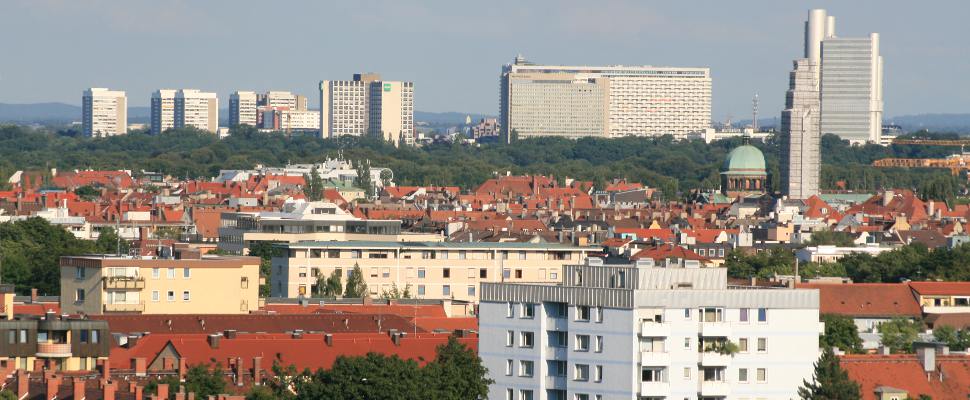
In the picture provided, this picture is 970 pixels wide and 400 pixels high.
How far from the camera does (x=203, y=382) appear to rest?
48.3 metres

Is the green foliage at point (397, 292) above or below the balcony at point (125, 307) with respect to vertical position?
below

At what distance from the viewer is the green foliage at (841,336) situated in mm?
64062

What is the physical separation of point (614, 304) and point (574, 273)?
386 cm

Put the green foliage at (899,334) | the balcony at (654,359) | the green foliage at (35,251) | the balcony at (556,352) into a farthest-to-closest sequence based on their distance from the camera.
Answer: the green foliage at (35,251), the green foliage at (899,334), the balcony at (556,352), the balcony at (654,359)

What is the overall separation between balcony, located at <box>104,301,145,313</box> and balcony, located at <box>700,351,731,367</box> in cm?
2571

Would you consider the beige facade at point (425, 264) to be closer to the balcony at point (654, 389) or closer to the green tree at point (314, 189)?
the balcony at point (654, 389)

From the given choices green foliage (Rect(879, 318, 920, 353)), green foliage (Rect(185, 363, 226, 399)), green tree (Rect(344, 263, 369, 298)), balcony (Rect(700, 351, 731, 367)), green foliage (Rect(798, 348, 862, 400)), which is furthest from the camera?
green tree (Rect(344, 263, 369, 298))

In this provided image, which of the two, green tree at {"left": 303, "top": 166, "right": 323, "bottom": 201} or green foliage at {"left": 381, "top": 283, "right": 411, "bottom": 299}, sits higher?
green tree at {"left": 303, "top": 166, "right": 323, "bottom": 201}

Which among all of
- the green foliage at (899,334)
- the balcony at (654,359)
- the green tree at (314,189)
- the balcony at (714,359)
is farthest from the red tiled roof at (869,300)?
the green tree at (314,189)

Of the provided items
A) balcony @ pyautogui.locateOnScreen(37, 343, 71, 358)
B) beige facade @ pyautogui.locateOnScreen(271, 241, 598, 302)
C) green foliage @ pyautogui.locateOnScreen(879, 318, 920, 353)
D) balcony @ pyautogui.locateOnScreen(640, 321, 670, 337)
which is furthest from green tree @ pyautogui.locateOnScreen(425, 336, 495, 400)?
beige facade @ pyautogui.locateOnScreen(271, 241, 598, 302)

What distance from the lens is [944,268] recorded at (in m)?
104

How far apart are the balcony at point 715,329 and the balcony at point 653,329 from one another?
3.14 ft

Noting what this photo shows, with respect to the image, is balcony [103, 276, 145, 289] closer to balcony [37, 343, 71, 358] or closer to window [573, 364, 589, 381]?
balcony [37, 343, 71, 358]

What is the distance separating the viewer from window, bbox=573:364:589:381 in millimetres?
51125
